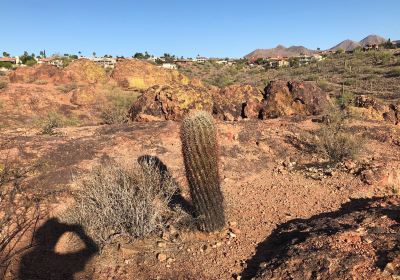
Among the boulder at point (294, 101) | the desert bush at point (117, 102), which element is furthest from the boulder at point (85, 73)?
the boulder at point (294, 101)

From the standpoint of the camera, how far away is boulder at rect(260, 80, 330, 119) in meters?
11.0

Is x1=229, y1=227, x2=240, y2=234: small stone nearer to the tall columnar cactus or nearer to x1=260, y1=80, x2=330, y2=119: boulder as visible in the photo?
the tall columnar cactus

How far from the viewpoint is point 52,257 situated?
450cm

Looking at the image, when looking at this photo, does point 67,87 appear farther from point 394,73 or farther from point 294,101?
point 394,73

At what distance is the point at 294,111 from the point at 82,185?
692 cm

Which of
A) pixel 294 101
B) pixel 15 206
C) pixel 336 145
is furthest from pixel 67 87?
pixel 336 145

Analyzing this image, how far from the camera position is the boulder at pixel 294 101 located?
36.2ft

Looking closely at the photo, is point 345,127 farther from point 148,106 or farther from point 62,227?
point 62,227

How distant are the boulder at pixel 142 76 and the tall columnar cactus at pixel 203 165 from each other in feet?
46.7

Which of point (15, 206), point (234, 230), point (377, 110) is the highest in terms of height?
point (377, 110)

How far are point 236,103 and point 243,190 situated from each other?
216 inches

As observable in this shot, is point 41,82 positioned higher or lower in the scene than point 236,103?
higher

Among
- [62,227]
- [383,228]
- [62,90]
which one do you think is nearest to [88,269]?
[62,227]

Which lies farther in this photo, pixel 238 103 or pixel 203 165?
pixel 238 103
